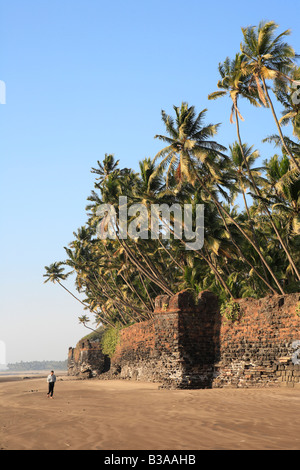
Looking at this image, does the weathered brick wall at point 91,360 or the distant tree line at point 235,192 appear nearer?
the distant tree line at point 235,192

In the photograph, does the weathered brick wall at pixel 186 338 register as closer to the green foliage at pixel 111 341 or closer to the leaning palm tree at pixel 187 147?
the leaning palm tree at pixel 187 147

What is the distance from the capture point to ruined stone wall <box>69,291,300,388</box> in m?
18.4

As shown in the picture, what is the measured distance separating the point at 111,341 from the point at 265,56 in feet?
95.2

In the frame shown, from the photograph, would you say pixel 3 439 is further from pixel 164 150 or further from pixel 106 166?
pixel 106 166

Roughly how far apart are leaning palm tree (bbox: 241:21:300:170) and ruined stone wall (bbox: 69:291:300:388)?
23.2 feet

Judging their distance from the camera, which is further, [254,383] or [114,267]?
[114,267]

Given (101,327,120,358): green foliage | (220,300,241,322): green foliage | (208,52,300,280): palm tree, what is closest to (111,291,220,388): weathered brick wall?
(220,300,241,322): green foliage

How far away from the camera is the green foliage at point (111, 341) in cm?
4008

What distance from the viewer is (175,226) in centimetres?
2792

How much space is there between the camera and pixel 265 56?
767 inches

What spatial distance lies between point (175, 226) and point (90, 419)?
17.4m

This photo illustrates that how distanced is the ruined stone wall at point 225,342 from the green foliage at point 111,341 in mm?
13132

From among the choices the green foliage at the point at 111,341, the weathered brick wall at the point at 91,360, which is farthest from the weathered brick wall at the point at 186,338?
the weathered brick wall at the point at 91,360
